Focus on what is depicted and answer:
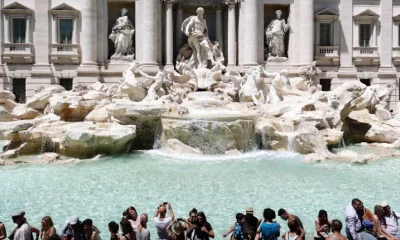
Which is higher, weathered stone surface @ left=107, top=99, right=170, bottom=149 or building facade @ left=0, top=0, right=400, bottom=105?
building facade @ left=0, top=0, right=400, bottom=105

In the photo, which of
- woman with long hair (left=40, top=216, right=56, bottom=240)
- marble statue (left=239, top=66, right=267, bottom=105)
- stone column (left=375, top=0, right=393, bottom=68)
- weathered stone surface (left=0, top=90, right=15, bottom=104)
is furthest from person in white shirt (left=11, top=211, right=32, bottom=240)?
stone column (left=375, top=0, right=393, bottom=68)

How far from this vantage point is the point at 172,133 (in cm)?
1410

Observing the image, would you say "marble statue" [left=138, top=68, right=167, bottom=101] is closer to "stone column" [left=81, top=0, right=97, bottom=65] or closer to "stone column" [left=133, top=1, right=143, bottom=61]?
"stone column" [left=133, top=1, right=143, bottom=61]

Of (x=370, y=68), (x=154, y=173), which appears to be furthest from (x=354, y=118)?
(x=154, y=173)

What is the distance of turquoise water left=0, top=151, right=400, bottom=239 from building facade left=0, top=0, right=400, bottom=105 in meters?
9.10

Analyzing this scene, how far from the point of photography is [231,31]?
2106 centimetres

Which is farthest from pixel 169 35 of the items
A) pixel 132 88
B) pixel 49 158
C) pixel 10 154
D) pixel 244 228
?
pixel 244 228

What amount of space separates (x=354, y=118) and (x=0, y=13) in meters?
17.4

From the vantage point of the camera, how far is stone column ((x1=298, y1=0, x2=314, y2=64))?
832 inches

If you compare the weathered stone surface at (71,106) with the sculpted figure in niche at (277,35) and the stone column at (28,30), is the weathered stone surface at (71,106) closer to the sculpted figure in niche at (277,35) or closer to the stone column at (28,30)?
the stone column at (28,30)

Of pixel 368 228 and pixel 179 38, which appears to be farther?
pixel 179 38

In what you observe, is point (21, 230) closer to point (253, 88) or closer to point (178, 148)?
point (178, 148)

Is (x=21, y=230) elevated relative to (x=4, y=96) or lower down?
lower down

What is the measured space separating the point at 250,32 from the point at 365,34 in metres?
6.83
